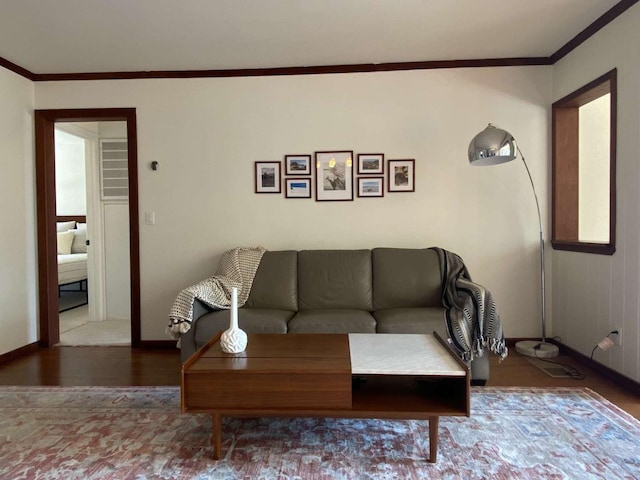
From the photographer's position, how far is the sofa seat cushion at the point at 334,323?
2.58 meters

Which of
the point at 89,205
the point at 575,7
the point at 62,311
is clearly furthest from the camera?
the point at 62,311

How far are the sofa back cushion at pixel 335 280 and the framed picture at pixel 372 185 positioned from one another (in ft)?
1.82

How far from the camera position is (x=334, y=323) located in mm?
2600

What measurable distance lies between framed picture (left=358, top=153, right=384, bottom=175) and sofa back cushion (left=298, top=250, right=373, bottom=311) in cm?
72

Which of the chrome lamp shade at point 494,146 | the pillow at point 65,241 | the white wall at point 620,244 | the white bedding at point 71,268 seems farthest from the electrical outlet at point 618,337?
the pillow at point 65,241

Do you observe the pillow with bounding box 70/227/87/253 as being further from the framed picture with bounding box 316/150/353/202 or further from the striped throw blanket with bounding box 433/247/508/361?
the striped throw blanket with bounding box 433/247/508/361

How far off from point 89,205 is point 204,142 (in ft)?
6.43

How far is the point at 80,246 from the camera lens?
5.82 m

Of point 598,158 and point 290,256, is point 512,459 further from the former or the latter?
point 598,158

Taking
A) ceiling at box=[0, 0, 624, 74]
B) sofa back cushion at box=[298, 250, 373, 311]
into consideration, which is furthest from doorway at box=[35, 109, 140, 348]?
sofa back cushion at box=[298, 250, 373, 311]

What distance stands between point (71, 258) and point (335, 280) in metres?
4.20

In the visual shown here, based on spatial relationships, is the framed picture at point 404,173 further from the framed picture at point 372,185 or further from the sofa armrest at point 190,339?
the sofa armrest at point 190,339

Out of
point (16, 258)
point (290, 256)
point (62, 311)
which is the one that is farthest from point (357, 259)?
point (62, 311)

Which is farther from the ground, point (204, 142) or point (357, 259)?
point (204, 142)
